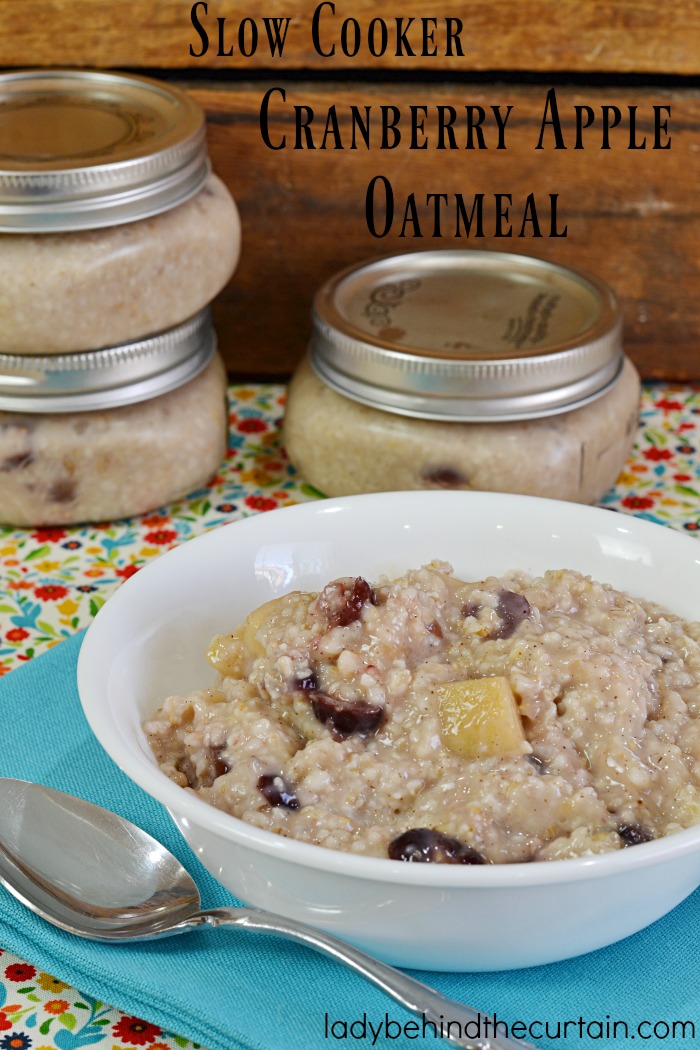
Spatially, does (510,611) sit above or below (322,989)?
above

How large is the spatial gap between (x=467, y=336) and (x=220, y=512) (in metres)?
0.45

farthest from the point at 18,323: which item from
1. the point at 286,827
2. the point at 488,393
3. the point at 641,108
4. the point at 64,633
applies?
the point at 641,108

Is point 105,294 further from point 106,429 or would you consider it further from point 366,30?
point 366,30

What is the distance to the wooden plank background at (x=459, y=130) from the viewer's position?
Answer: 204 cm

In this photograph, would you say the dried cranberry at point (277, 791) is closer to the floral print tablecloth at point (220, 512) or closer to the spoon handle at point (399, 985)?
the spoon handle at point (399, 985)

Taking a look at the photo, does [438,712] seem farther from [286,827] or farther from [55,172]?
[55,172]

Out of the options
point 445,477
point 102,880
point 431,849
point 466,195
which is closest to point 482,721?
point 431,849

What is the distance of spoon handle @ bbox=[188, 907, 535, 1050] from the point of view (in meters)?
0.91

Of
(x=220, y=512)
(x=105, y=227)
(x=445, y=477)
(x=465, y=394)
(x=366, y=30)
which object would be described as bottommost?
(x=220, y=512)

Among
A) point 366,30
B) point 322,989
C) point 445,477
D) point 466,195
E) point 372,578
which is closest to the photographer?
point 322,989

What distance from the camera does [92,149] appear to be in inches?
69.6

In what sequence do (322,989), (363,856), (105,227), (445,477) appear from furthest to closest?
(445,477) < (105,227) < (322,989) < (363,856)

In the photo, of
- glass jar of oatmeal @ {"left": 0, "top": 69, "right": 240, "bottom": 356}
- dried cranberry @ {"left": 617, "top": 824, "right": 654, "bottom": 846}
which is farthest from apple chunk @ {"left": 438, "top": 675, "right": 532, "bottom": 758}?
glass jar of oatmeal @ {"left": 0, "top": 69, "right": 240, "bottom": 356}

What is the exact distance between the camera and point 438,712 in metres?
1.11
